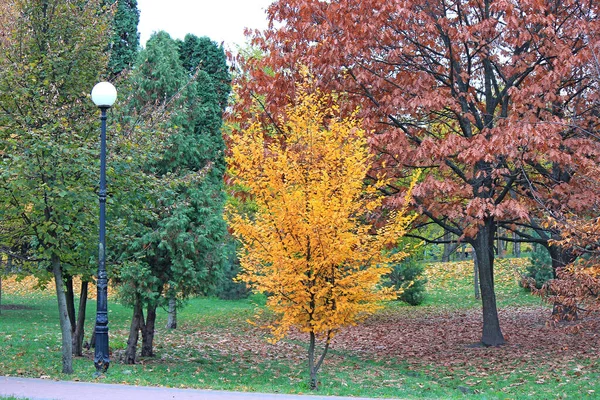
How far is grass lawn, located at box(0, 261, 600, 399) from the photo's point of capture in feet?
34.1

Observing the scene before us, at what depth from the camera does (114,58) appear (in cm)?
1850

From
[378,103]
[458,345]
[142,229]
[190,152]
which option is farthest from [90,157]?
[458,345]

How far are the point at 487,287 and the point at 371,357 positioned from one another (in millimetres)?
3260

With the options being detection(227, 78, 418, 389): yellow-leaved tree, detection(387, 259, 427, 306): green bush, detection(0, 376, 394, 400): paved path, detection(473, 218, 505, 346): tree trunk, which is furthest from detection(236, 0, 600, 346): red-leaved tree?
detection(387, 259, 427, 306): green bush

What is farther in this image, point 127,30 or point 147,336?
point 127,30

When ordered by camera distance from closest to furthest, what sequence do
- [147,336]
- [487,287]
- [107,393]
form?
[107,393]
[147,336]
[487,287]

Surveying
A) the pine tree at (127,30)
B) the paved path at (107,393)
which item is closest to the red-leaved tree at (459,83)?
the pine tree at (127,30)

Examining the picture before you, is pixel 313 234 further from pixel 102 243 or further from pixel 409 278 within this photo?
pixel 409 278

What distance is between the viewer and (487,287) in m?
14.8

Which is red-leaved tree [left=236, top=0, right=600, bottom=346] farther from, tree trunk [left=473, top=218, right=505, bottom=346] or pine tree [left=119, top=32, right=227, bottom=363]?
pine tree [left=119, top=32, right=227, bottom=363]

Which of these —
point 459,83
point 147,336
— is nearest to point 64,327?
point 147,336

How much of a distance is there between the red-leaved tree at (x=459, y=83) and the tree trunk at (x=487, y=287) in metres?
0.03

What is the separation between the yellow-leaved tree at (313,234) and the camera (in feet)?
31.5

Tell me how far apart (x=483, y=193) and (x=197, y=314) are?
1551cm
